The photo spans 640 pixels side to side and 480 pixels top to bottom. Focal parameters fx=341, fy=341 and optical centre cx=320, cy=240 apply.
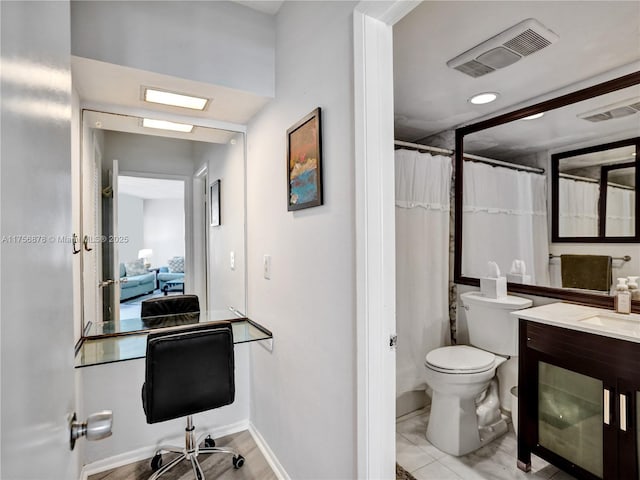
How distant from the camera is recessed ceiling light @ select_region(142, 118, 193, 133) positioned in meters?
2.09

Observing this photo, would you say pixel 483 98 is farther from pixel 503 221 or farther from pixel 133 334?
pixel 133 334

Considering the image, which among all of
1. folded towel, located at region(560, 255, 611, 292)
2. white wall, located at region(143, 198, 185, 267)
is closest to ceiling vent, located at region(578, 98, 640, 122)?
folded towel, located at region(560, 255, 611, 292)

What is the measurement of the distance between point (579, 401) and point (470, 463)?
732 mm

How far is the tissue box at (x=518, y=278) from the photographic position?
8.06 feet

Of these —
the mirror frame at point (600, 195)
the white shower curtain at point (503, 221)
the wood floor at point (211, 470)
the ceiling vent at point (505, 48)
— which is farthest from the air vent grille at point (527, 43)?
the wood floor at point (211, 470)

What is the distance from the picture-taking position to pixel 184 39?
1.71m

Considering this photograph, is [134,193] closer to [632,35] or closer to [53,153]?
[53,153]

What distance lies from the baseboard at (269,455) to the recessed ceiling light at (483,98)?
265 centimetres

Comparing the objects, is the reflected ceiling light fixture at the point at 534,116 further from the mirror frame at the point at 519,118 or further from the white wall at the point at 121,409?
the white wall at the point at 121,409

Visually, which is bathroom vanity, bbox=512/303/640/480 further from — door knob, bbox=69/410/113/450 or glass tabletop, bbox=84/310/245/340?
door knob, bbox=69/410/113/450

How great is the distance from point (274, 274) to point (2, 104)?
5.28ft

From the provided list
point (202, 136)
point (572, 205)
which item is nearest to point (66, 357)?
point (202, 136)

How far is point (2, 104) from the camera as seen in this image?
0.39 metres

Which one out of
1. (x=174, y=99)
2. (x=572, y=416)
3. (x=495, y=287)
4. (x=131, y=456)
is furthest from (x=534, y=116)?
(x=131, y=456)
